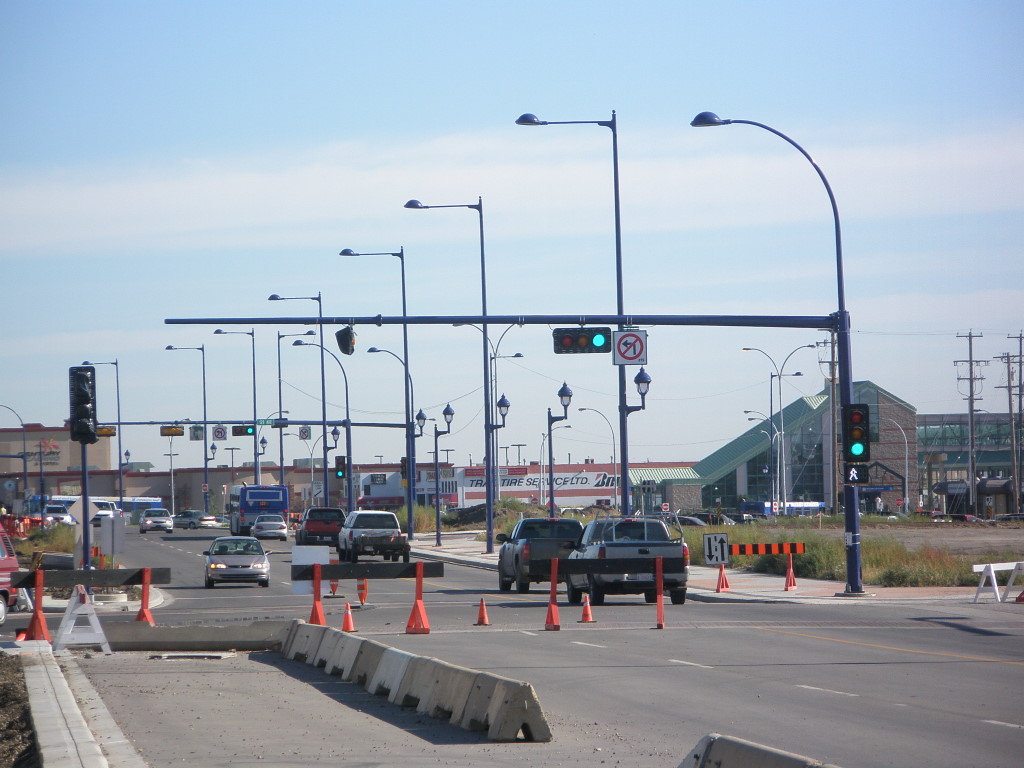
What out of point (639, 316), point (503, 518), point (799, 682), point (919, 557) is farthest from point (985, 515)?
point (799, 682)

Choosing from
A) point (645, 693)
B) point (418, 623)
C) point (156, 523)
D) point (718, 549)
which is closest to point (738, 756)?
point (645, 693)

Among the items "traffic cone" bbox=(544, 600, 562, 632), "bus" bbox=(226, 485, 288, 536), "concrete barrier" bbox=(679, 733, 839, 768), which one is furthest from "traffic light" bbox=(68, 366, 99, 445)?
"bus" bbox=(226, 485, 288, 536)

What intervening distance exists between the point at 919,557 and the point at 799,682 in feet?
66.1

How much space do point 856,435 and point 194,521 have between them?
75.7 m

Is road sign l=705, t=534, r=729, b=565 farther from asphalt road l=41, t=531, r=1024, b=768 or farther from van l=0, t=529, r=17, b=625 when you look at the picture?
van l=0, t=529, r=17, b=625

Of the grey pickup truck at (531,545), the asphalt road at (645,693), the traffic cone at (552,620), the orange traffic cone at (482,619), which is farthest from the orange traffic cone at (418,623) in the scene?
the grey pickup truck at (531,545)

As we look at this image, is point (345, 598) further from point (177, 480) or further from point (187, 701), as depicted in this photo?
point (177, 480)

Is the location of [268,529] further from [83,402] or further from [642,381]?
[83,402]

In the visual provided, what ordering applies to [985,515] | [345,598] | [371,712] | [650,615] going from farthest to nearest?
[985,515]
[345,598]
[650,615]
[371,712]

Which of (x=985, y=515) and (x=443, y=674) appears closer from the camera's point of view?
(x=443, y=674)

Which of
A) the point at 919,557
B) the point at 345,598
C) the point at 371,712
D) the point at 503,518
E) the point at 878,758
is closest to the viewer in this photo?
the point at 878,758

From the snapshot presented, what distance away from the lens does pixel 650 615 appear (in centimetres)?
2223

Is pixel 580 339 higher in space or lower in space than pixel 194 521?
higher

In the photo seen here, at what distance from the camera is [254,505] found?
69.7 meters
